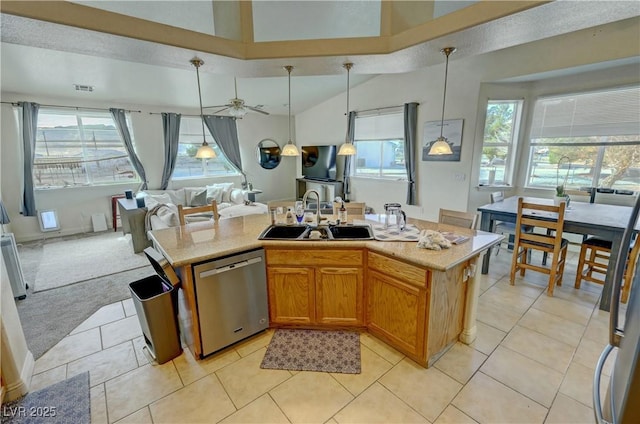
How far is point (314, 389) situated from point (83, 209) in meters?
5.96

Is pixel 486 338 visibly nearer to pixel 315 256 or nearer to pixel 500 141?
pixel 315 256

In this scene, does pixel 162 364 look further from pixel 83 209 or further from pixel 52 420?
pixel 83 209

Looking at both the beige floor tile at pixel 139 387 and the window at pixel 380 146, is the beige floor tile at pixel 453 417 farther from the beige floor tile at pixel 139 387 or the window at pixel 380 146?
the window at pixel 380 146

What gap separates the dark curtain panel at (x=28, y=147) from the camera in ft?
15.3

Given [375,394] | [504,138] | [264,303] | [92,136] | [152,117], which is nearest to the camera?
[375,394]

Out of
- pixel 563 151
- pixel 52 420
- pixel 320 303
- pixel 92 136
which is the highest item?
pixel 92 136

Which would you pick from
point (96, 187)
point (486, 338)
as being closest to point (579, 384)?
point (486, 338)

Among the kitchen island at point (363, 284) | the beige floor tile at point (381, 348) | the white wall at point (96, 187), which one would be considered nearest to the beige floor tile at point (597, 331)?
the kitchen island at point (363, 284)

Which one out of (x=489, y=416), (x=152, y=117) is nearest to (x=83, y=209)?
(x=152, y=117)

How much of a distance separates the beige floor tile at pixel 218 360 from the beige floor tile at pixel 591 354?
8.60ft

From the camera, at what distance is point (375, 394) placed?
1.85m

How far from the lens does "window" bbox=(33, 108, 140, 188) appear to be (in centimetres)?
506

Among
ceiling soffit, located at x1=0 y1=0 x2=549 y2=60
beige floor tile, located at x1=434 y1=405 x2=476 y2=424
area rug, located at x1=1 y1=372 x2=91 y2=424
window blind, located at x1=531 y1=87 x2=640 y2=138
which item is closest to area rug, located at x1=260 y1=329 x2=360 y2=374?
beige floor tile, located at x1=434 y1=405 x2=476 y2=424

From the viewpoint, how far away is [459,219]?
2820 millimetres
